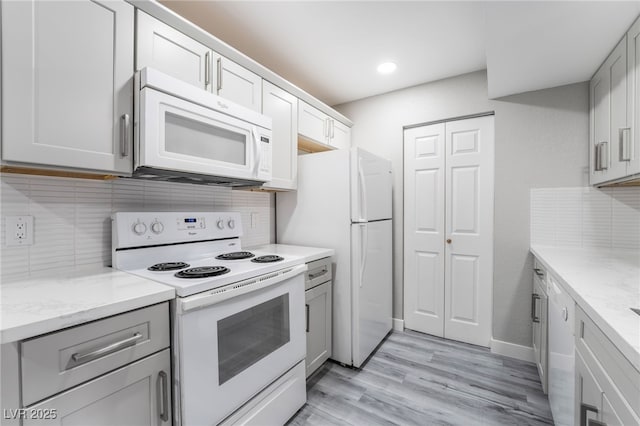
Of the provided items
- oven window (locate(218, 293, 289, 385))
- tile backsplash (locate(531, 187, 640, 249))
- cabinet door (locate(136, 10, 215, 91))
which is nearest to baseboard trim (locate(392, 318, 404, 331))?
tile backsplash (locate(531, 187, 640, 249))

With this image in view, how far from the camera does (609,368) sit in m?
0.77

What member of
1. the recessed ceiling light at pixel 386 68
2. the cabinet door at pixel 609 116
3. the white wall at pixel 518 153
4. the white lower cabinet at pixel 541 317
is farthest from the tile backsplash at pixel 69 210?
the cabinet door at pixel 609 116

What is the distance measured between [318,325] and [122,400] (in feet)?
4.21

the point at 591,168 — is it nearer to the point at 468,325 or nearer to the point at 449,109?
the point at 449,109

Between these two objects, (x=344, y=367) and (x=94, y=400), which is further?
(x=344, y=367)

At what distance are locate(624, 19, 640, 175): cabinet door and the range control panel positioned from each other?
2257 mm

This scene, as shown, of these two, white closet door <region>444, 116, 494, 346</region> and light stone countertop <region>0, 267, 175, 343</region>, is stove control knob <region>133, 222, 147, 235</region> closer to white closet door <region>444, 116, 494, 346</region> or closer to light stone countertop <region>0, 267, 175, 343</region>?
light stone countertop <region>0, 267, 175, 343</region>

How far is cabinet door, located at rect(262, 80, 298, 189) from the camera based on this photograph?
1.99 meters

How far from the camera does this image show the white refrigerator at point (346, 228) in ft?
6.95

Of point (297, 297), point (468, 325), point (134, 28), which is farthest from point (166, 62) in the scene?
point (468, 325)

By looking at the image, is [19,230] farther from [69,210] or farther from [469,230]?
[469,230]

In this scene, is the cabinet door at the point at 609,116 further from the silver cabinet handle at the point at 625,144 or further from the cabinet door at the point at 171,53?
the cabinet door at the point at 171,53

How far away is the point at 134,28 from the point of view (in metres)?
1.28

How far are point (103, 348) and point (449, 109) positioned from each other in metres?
2.91
